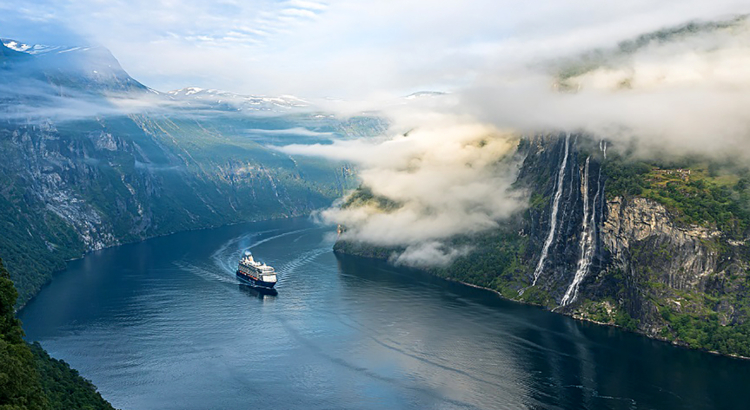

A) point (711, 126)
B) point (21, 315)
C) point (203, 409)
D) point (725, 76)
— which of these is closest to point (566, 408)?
point (203, 409)

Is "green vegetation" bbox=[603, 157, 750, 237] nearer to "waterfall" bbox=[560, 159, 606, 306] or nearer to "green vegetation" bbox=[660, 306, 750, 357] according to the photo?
"waterfall" bbox=[560, 159, 606, 306]

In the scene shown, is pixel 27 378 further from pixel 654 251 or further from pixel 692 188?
pixel 692 188

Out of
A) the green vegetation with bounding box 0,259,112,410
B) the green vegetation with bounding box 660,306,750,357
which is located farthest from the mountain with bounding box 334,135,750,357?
the green vegetation with bounding box 0,259,112,410

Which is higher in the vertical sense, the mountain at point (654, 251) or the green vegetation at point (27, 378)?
the mountain at point (654, 251)

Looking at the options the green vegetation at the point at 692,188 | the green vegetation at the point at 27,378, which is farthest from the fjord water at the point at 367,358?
the green vegetation at the point at 692,188

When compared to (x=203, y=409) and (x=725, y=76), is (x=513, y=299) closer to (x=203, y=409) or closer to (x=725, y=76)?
(x=725, y=76)

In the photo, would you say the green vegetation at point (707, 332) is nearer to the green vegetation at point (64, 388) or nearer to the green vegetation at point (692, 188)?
the green vegetation at point (692, 188)

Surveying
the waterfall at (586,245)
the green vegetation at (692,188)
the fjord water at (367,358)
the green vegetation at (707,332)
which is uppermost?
the green vegetation at (692,188)
